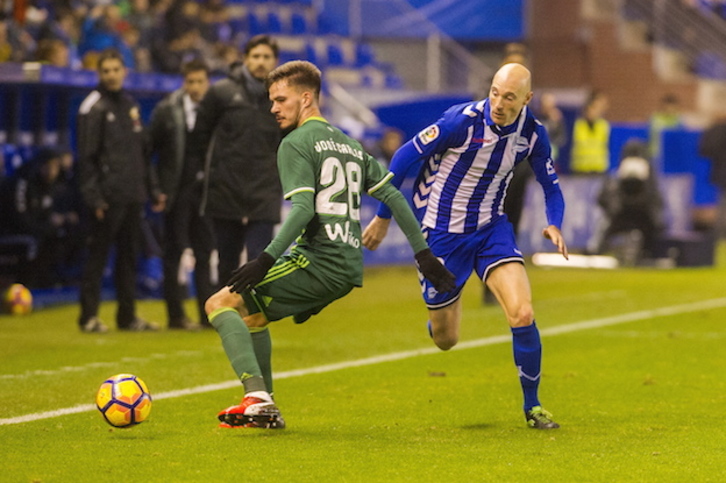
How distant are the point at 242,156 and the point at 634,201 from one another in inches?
384

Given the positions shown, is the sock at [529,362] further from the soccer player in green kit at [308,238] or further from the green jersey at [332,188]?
the green jersey at [332,188]

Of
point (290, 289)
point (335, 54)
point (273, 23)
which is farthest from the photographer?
point (335, 54)

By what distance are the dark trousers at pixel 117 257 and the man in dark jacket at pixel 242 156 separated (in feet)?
4.20

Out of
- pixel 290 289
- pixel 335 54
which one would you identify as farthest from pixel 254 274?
pixel 335 54

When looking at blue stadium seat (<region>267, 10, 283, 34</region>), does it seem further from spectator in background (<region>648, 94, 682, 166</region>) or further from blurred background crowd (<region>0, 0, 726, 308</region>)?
spectator in background (<region>648, 94, 682, 166</region>)

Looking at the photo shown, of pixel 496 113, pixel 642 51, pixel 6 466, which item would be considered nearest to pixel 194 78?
pixel 496 113

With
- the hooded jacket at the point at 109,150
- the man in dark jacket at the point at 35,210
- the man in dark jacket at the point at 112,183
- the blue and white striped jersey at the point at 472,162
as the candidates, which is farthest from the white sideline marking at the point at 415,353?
the man in dark jacket at the point at 35,210

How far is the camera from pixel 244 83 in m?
10.2

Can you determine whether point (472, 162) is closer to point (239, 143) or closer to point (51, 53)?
point (239, 143)

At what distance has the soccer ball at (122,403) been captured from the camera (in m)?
6.50

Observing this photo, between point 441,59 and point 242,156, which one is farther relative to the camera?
point 441,59

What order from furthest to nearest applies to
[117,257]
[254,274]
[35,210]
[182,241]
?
1. [35,210]
2. [182,241]
3. [117,257]
4. [254,274]

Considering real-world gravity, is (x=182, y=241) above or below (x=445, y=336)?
above

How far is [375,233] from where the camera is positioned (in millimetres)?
7059
